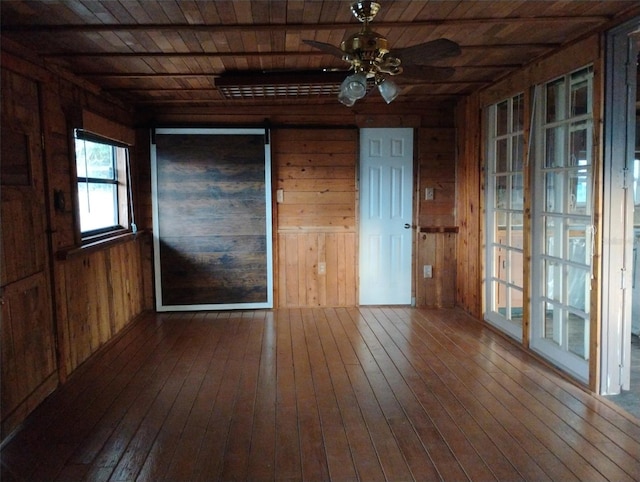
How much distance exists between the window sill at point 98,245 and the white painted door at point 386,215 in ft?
8.09

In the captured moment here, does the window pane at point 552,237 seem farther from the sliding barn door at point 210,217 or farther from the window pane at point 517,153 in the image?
the sliding barn door at point 210,217

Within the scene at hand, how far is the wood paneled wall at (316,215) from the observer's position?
554cm

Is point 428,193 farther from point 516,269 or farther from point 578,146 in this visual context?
point 578,146

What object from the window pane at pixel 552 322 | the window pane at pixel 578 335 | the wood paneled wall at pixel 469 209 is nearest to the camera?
the window pane at pixel 578 335

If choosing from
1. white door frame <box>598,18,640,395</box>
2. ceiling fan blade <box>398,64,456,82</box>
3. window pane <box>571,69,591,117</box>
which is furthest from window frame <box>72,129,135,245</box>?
white door frame <box>598,18,640,395</box>

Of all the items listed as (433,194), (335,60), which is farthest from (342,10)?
(433,194)

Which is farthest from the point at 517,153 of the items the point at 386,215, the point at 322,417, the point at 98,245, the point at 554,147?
the point at 98,245

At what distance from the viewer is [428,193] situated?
18.5ft

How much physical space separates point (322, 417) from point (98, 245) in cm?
244

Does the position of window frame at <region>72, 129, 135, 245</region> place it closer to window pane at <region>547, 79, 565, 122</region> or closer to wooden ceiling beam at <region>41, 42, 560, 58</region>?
wooden ceiling beam at <region>41, 42, 560, 58</region>

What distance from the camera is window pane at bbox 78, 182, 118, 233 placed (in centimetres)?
422

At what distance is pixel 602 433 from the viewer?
2697 millimetres

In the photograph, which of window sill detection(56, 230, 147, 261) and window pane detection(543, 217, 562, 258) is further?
window pane detection(543, 217, 562, 258)

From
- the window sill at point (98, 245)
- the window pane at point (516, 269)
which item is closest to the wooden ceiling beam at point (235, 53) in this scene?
the window sill at point (98, 245)
